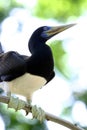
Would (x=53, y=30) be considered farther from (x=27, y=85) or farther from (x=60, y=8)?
(x=60, y=8)

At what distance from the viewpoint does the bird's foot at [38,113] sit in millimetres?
2982

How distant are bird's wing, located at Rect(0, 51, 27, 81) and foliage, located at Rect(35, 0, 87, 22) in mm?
3567

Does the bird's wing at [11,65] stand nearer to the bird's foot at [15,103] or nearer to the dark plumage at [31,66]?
the dark plumage at [31,66]

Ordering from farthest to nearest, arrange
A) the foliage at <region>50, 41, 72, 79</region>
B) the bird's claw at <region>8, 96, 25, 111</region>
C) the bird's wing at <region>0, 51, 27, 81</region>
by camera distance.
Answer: the foliage at <region>50, 41, 72, 79</region>, the bird's wing at <region>0, 51, 27, 81</region>, the bird's claw at <region>8, 96, 25, 111</region>

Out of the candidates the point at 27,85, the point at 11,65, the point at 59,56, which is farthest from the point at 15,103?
the point at 59,56

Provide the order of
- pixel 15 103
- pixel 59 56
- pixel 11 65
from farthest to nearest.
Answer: pixel 59 56, pixel 11 65, pixel 15 103

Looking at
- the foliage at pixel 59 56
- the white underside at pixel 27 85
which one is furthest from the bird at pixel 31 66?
the foliage at pixel 59 56

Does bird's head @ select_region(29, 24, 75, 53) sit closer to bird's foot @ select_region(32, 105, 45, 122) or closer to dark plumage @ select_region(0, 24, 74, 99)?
dark plumage @ select_region(0, 24, 74, 99)

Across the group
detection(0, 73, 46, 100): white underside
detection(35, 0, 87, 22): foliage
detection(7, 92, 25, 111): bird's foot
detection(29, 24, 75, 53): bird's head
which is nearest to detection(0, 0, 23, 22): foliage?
detection(35, 0, 87, 22): foliage

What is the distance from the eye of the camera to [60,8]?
6.79m

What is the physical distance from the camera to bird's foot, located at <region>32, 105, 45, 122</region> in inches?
117

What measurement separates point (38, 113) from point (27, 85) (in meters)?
0.14

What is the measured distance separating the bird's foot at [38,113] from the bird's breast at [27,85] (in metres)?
0.07

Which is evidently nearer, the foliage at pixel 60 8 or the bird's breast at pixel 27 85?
the bird's breast at pixel 27 85
